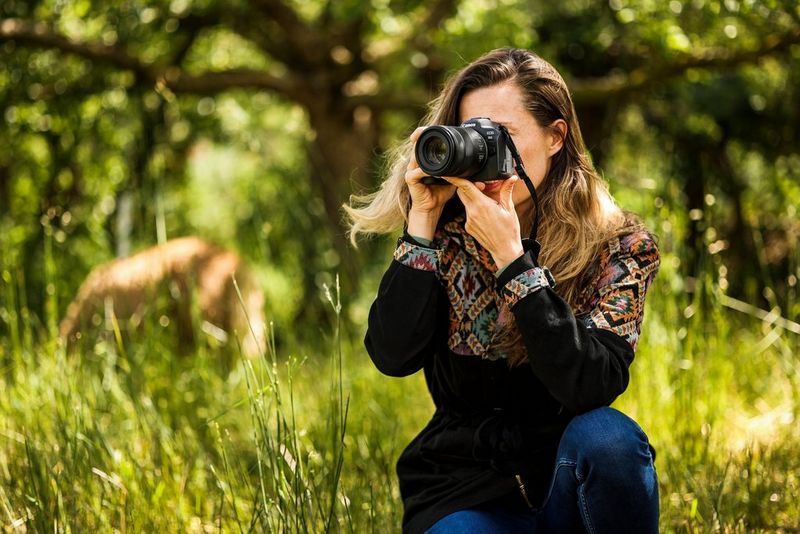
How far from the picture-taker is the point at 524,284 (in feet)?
5.32

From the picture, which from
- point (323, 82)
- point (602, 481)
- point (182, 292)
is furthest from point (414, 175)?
point (323, 82)

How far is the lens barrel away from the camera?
5.41 ft

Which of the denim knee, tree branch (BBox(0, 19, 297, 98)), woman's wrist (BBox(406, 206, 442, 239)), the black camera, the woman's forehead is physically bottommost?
the denim knee

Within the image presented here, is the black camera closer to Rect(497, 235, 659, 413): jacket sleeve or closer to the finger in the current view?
the finger

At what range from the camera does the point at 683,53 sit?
352 cm

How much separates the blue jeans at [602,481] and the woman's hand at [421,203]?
0.46 metres

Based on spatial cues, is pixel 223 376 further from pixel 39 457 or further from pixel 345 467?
pixel 39 457

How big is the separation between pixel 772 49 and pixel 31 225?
10.8ft

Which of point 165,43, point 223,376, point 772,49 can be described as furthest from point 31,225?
point 772,49

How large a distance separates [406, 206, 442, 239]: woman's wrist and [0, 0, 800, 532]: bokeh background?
194 mm

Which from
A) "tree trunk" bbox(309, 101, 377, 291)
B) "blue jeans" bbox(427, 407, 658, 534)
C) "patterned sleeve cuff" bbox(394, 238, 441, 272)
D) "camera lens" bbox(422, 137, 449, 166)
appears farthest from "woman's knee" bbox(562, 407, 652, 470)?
"tree trunk" bbox(309, 101, 377, 291)

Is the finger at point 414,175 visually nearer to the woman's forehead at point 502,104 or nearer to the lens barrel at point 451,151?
the lens barrel at point 451,151

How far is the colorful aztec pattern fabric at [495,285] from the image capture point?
5.48 feet

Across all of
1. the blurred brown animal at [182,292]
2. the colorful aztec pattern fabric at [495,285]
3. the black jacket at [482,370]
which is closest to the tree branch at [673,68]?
the blurred brown animal at [182,292]
